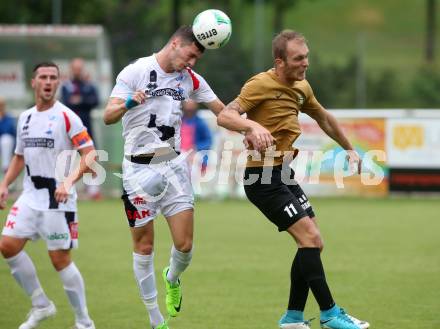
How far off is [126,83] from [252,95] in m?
0.99

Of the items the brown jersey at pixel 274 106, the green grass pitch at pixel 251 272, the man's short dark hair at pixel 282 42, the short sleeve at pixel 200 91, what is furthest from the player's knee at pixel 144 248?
the man's short dark hair at pixel 282 42

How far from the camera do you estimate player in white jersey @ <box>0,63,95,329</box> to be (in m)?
7.95

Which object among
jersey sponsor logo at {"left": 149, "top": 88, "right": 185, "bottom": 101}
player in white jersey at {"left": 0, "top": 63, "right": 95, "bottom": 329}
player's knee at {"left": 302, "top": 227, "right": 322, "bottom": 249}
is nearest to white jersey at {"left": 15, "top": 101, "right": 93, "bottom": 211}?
player in white jersey at {"left": 0, "top": 63, "right": 95, "bottom": 329}

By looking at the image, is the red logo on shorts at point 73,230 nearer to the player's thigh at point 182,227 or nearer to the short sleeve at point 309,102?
the player's thigh at point 182,227

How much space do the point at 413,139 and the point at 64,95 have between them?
7.22 m

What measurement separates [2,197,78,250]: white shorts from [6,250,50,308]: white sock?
0.75 feet

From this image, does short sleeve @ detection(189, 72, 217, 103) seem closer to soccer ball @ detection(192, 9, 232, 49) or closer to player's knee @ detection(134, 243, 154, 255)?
soccer ball @ detection(192, 9, 232, 49)

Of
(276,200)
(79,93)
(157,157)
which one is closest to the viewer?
(276,200)

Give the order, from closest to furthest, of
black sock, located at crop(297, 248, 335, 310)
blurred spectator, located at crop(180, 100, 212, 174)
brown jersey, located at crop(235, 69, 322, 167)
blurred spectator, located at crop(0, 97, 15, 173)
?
black sock, located at crop(297, 248, 335, 310), brown jersey, located at crop(235, 69, 322, 167), blurred spectator, located at crop(0, 97, 15, 173), blurred spectator, located at crop(180, 100, 212, 174)

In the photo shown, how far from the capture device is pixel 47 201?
26.3 ft

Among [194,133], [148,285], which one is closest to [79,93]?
[194,133]

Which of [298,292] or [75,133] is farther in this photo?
[75,133]

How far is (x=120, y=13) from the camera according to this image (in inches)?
1196

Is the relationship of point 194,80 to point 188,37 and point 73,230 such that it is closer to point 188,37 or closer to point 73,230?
point 188,37
